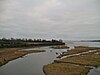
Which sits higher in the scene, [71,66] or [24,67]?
[71,66]

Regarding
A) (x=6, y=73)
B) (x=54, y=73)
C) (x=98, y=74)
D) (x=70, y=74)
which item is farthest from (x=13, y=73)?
(x=98, y=74)

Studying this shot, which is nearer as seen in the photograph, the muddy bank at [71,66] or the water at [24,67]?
the muddy bank at [71,66]

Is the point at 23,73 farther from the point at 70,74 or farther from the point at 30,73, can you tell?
the point at 70,74

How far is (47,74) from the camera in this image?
32562 millimetres

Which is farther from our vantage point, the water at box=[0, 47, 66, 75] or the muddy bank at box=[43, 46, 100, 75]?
the water at box=[0, 47, 66, 75]

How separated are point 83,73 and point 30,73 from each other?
11027 millimetres

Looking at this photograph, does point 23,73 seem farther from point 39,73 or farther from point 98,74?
point 98,74

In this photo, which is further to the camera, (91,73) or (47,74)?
(91,73)

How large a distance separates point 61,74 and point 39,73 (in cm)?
501

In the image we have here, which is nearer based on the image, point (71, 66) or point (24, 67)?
point (71, 66)

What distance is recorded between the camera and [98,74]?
3391cm

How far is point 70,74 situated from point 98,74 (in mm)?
6253

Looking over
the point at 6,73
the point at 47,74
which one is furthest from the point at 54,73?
the point at 6,73

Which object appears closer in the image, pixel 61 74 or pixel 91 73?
pixel 61 74
